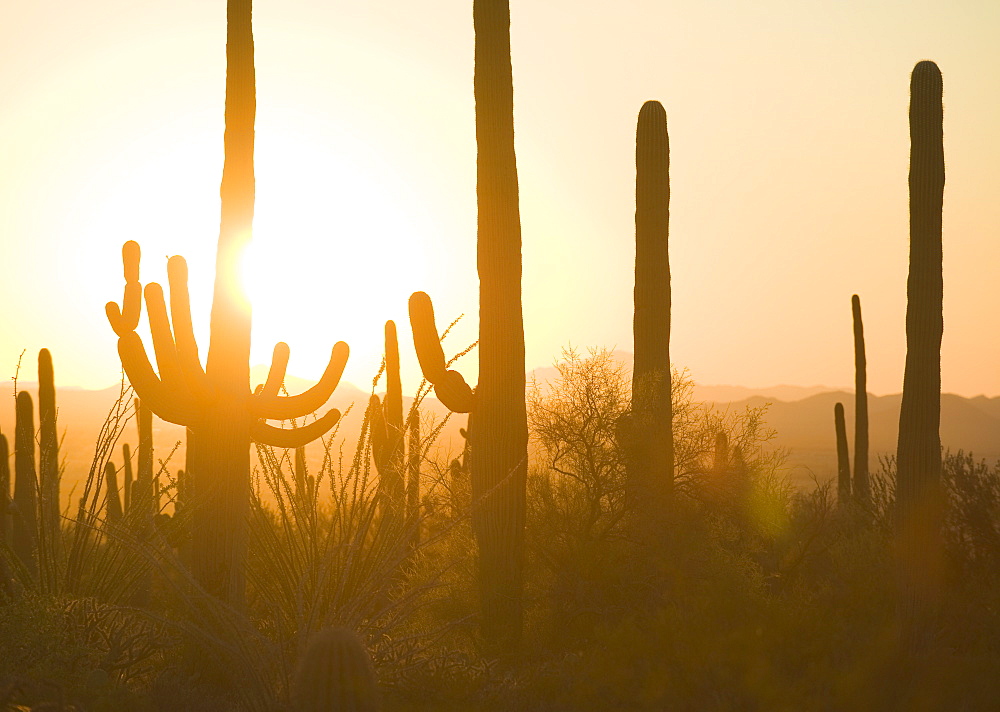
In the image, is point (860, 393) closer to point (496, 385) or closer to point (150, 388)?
point (496, 385)

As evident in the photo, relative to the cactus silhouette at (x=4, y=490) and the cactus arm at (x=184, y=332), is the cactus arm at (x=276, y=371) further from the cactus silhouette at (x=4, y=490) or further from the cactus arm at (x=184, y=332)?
the cactus silhouette at (x=4, y=490)

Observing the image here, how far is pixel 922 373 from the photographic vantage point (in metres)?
12.7

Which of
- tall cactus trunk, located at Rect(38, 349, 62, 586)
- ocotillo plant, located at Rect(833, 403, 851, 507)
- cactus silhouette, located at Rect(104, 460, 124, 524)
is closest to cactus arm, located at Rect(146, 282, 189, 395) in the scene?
tall cactus trunk, located at Rect(38, 349, 62, 586)

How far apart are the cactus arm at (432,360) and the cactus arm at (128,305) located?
2.93m

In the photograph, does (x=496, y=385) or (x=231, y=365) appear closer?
(x=231, y=365)

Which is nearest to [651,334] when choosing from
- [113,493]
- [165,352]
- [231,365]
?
[231,365]

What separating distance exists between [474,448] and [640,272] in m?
4.58

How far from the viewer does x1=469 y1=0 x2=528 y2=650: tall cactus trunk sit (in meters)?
11.6

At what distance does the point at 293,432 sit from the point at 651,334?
6.24 meters

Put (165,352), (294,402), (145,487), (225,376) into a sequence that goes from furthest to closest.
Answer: (294,402) → (165,352) → (225,376) → (145,487)

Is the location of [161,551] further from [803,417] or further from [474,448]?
[803,417]

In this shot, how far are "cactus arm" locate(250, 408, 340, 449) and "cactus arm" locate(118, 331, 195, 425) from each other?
2.25 ft

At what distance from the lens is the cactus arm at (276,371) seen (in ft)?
36.2

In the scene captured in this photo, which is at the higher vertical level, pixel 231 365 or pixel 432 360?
pixel 432 360
